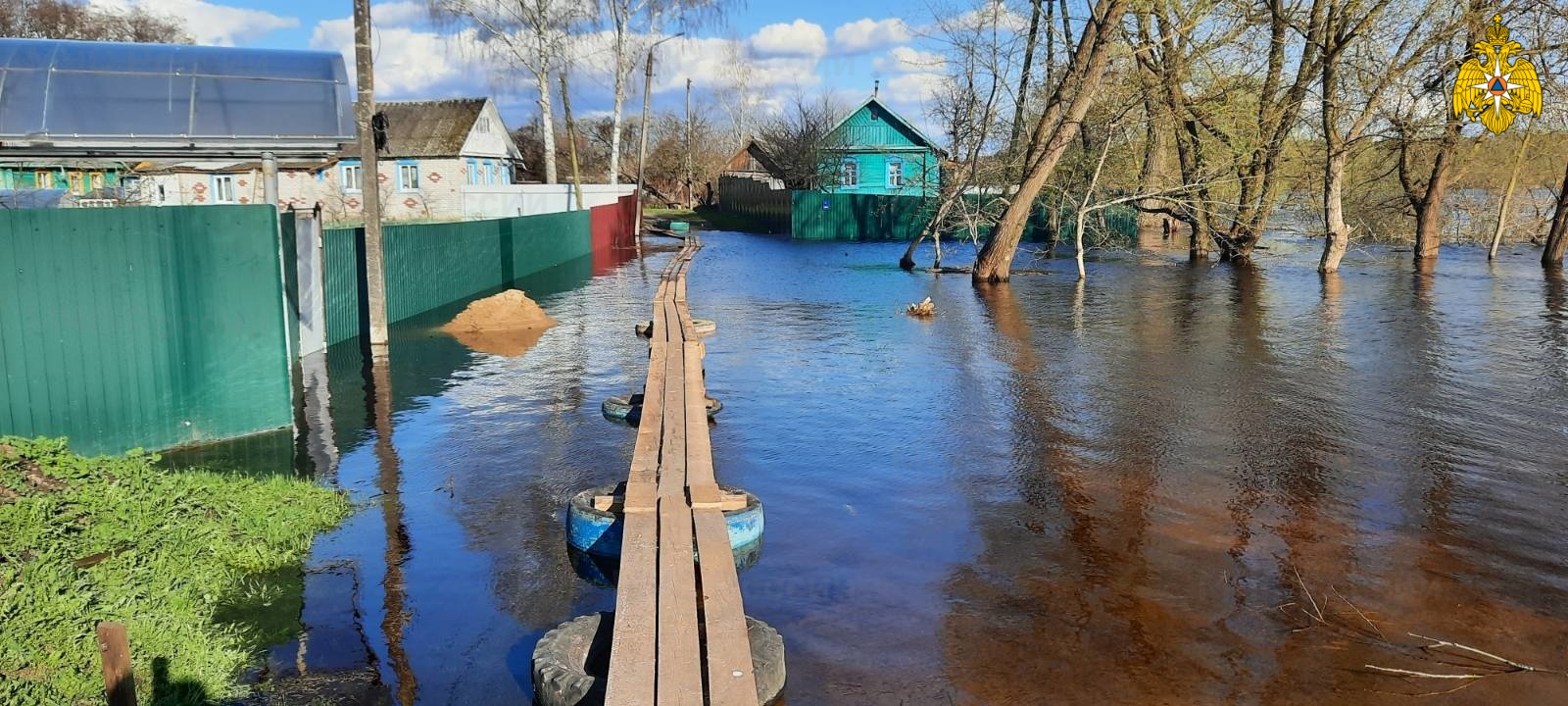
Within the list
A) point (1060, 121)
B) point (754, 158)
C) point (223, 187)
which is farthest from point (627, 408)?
point (754, 158)

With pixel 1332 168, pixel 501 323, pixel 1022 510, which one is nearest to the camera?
pixel 1022 510

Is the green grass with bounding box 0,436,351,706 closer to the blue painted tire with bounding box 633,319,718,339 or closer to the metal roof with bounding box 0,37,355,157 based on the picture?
the metal roof with bounding box 0,37,355,157

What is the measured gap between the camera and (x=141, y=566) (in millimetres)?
5445

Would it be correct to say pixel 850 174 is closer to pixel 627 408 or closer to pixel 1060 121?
pixel 1060 121

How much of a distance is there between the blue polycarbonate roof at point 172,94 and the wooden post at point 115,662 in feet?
32.6

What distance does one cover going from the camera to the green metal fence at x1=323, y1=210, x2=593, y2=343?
46.7 ft

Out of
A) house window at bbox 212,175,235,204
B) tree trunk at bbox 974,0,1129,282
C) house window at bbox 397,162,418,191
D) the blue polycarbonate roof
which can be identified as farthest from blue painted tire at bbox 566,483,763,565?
house window at bbox 397,162,418,191

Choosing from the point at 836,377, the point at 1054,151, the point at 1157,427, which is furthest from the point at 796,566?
the point at 1054,151

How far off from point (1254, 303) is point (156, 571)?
18.8 meters

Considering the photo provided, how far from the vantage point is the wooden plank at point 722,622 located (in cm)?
392

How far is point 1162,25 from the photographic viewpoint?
24.9 metres

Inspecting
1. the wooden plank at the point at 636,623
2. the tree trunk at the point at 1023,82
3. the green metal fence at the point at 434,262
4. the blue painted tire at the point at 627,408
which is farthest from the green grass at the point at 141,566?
the tree trunk at the point at 1023,82

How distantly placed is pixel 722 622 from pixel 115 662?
207 cm

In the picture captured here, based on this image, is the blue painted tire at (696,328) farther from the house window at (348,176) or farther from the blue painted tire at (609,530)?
the house window at (348,176)
